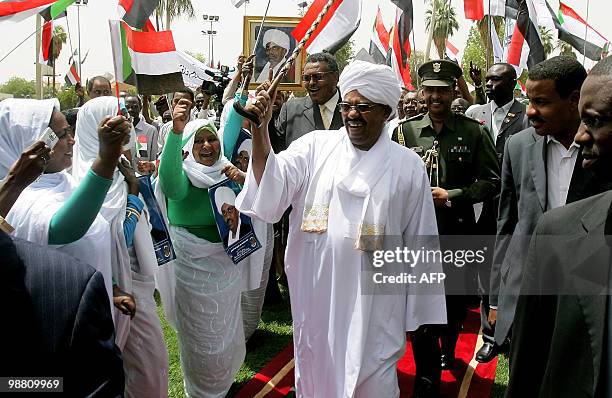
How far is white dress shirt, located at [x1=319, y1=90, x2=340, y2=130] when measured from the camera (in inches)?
195

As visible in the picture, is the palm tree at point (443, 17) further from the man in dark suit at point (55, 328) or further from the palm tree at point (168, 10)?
the man in dark suit at point (55, 328)

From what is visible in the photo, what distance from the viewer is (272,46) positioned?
17.9 ft

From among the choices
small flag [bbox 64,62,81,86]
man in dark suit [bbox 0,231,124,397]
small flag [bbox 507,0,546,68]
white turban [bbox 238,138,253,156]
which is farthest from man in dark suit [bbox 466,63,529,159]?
small flag [bbox 64,62,81,86]

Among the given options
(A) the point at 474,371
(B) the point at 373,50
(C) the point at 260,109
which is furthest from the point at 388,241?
(B) the point at 373,50

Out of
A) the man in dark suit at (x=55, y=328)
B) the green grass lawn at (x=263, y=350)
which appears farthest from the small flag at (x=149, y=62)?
the man in dark suit at (x=55, y=328)

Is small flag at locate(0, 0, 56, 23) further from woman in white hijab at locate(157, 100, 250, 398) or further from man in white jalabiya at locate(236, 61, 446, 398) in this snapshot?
man in white jalabiya at locate(236, 61, 446, 398)

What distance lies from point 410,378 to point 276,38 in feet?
9.99

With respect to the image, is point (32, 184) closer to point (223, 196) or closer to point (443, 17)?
point (223, 196)

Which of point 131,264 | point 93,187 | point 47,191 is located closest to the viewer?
point 93,187

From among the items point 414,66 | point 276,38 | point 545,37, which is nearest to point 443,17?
point 414,66

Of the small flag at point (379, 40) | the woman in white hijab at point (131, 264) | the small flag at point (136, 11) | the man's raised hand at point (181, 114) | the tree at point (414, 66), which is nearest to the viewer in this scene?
the woman in white hijab at point (131, 264)

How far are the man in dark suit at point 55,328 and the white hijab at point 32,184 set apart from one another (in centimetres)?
109

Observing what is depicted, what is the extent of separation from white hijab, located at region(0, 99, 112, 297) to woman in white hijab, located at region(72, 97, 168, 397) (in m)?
0.55

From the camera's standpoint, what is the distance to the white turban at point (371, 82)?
3408 millimetres
